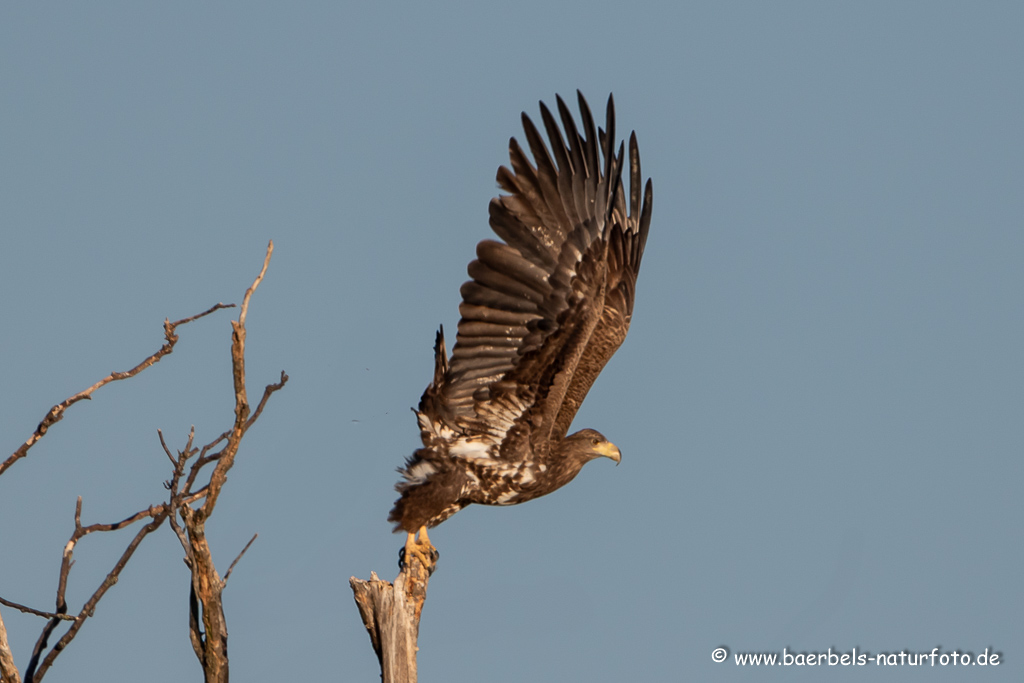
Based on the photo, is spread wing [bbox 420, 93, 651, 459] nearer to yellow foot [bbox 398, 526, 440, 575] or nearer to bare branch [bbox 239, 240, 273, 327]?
yellow foot [bbox 398, 526, 440, 575]

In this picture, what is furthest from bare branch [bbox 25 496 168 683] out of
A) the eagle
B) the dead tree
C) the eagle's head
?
the eagle's head

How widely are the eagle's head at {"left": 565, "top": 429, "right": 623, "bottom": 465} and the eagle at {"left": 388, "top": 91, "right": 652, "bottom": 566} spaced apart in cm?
5

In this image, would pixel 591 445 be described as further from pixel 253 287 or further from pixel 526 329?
pixel 253 287

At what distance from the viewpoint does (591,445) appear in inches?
362

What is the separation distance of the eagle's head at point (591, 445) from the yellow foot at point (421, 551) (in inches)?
58.9

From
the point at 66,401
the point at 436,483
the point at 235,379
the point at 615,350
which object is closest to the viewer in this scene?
the point at 235,379

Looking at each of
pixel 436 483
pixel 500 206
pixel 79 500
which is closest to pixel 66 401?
pixel 79 500

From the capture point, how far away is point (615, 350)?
936 cm

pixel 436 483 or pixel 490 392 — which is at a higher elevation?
pixel 490 392

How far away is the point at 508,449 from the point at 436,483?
0.62 m

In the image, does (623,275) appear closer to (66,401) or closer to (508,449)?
(508,449)

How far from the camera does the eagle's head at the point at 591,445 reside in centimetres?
913

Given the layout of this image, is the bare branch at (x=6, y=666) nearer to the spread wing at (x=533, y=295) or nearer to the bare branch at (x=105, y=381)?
the bare branch at (x=105, y=381)

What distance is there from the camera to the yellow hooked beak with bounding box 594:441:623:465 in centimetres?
923
